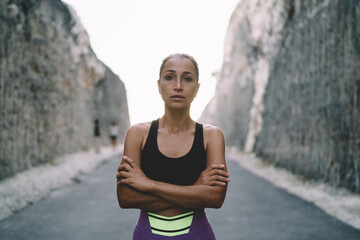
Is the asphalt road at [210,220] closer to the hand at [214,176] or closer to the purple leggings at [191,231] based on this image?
the purple leggings at [191,231]

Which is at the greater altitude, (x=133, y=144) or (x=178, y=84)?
(x=178, y=84)

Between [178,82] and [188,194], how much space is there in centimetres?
65

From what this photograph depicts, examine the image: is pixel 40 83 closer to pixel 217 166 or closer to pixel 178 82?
pixel 178 82

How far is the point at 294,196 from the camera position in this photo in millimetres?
6391

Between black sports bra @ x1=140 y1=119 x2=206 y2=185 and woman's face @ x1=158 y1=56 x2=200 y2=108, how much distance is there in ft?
0.83

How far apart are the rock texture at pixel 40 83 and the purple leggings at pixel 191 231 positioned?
5.57m

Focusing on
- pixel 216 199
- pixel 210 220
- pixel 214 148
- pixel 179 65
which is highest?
pixel 179 65

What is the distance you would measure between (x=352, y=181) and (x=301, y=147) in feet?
8.82

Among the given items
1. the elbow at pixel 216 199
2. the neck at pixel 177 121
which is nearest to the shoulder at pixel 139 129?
the neck at pixel 177 121

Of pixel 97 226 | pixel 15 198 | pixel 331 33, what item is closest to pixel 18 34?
pixel 15 198

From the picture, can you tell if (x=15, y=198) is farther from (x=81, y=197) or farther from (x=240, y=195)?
(x=240, y=195)

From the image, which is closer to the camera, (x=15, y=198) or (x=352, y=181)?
(x=15, y=198)

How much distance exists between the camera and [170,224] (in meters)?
1.80

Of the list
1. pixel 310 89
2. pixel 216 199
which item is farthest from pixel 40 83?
pixel 216 199
